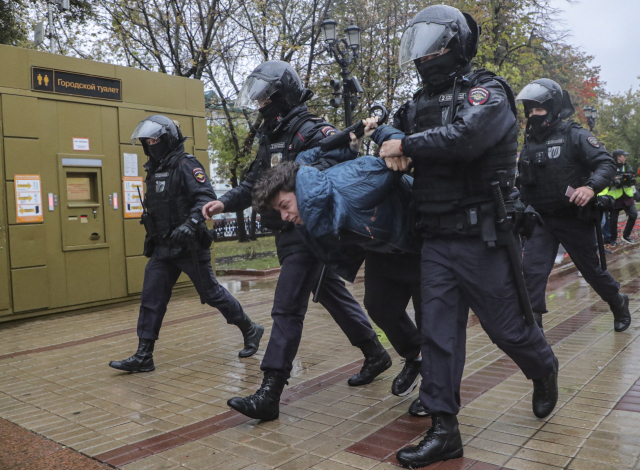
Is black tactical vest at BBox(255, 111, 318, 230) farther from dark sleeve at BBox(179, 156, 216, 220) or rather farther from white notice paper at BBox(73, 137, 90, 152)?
white notice paper at BBox(73, 137, 90, 152)

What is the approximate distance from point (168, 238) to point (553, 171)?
3413mm

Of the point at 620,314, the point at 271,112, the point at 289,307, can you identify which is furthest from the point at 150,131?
the point at 620,314

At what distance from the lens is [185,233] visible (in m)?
4.62

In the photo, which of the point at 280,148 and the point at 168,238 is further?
the point at 168,238

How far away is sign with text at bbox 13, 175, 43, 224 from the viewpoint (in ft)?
24.1

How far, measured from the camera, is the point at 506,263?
116 inches

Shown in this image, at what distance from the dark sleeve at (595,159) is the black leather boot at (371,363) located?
2.24 m

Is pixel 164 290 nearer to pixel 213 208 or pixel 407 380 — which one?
pixel 213 208

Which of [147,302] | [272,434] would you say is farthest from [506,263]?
[147,302]

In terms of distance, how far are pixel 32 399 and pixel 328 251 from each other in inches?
106

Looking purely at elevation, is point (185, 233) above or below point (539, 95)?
below

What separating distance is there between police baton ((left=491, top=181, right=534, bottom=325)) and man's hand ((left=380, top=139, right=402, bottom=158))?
1.63 ft

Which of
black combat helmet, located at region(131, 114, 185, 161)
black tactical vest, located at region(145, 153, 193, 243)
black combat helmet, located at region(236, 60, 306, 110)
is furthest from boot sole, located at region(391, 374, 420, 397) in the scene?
black combat helmet, located at region(131, 114, 185, 161)

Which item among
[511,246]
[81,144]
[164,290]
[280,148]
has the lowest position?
[164,290]
